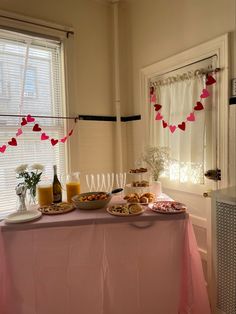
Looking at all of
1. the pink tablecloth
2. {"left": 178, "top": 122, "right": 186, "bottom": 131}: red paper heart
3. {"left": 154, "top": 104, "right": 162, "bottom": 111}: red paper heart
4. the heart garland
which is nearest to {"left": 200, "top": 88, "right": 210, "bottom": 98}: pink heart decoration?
the heart garland

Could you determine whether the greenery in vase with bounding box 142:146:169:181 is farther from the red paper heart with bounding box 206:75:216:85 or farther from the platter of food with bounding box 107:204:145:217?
the red paper heart with bounding box 206:75:216:85

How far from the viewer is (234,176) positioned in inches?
71.8

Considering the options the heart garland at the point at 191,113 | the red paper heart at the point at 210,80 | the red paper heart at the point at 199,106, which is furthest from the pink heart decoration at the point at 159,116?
the red paper heart at the point at 210,80

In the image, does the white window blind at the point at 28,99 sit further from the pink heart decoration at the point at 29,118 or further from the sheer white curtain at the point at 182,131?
the sheer white curtain at the point at 182,131

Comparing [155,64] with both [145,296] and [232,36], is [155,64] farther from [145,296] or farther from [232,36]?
[145,296]

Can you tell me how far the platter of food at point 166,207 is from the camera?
1.60m

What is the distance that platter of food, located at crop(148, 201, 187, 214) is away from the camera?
160 cm

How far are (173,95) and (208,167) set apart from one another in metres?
0.73

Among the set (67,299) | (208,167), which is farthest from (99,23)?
(67,299)

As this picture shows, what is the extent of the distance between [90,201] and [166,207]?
1.67 feet

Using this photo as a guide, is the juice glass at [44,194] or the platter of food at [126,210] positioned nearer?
the platter of food at [126,210]

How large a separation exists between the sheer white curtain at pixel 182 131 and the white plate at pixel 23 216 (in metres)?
1.27

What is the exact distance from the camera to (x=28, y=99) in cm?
232

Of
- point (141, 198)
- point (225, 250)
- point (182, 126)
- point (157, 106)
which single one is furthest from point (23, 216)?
point (157, 106)
